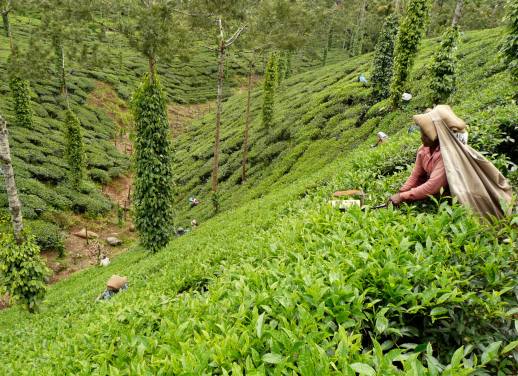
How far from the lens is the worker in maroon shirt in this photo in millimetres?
4465

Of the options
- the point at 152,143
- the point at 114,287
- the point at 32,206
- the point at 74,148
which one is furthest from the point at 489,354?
the point at 74,148

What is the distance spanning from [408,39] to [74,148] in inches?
1067

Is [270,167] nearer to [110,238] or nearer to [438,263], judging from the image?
[110,238]

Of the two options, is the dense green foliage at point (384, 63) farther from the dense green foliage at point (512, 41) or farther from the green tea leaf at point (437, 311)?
the green tea leaf at point (437, 311)

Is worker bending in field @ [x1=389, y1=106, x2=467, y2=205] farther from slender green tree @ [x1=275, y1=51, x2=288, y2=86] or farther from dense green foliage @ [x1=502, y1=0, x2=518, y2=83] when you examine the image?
slender green tree @ [x1=275, y1=51, x2=288, y2=86]

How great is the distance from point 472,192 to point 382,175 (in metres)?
3.00

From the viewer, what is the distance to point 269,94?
3338 cm

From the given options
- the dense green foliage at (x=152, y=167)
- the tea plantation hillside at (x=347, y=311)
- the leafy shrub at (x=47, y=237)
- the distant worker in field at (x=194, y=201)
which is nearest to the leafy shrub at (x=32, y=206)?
the leafy shrub at (x=47, y=237)

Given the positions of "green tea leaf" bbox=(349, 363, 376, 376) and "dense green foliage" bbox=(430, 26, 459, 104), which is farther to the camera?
"dense green foliage" bbox=(430, 26, 459, 104)

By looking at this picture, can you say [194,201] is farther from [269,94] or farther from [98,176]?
[98,176]

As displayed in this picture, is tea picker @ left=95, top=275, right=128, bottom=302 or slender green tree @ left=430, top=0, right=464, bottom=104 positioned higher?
slender green tree @ left=430, top=0, right=464, bottom=104

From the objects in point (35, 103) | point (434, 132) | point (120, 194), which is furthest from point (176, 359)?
point (35, 103)

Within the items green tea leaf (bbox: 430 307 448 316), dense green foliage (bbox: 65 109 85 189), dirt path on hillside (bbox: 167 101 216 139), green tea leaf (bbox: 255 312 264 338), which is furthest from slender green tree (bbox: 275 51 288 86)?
green tea leaf (bbox: 255 312 264 338)

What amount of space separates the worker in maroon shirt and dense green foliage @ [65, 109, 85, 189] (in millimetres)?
31281
